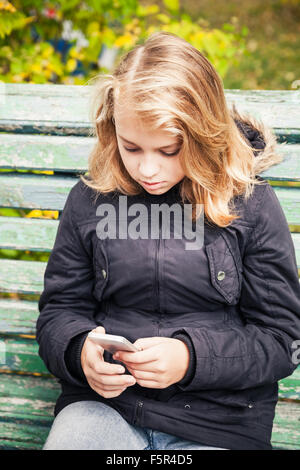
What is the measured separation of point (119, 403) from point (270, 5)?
9.78m

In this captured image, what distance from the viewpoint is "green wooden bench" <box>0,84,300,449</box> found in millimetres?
1929

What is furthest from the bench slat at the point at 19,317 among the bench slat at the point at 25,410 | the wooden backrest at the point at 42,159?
the bench slat at the point at 25,410

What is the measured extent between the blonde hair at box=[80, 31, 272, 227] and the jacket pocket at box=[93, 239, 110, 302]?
7.4 inches

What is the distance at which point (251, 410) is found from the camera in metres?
1.67

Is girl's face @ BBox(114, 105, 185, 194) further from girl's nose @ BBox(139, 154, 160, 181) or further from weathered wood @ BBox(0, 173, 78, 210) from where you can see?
weathered wood @ BBox(0, 173, 78, 210)

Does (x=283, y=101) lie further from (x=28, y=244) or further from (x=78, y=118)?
(x=28, y=244)

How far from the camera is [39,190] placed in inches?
80.3

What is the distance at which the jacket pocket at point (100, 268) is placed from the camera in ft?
5.65

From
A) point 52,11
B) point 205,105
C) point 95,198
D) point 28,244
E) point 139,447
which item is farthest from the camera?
point 52,11

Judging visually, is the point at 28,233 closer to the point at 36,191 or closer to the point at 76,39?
the point at 36,191

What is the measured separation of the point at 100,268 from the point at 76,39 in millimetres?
1760

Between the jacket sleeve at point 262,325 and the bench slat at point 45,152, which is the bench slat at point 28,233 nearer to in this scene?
the bench slat at point 45,152

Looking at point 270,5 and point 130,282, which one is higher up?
point 270,5
